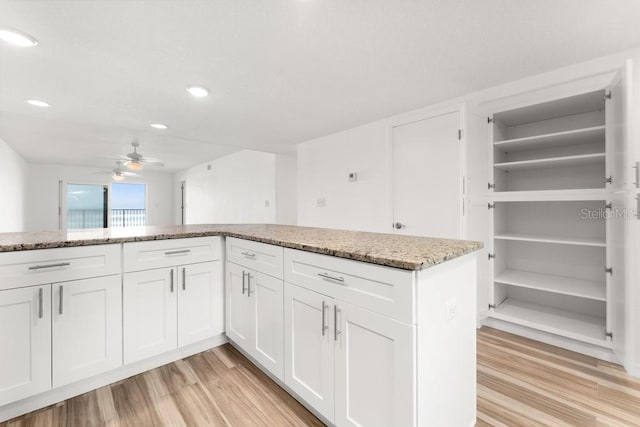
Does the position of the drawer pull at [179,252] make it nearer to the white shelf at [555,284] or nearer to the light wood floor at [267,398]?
the light wood floor at [267,398]

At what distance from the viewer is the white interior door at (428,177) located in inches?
106

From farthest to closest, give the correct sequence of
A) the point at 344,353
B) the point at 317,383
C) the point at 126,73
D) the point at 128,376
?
the point at 126,73 < the point at 128,376 < the point at 317,383 < the point at 344,353

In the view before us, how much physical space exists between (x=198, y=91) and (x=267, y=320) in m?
2.11

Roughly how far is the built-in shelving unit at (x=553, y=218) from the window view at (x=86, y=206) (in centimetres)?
1021

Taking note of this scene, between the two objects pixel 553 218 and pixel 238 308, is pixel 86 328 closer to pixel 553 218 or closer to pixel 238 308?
pixel 238 308

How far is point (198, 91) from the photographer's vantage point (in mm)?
2531

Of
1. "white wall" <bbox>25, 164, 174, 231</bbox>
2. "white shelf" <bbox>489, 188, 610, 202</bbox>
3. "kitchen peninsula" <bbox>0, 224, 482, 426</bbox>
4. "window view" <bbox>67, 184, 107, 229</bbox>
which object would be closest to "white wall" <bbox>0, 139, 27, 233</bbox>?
"white wall" <bbox>25, 164, 174, 231</bbox>

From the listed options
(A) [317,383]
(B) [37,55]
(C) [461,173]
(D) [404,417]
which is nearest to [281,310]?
(A) [317,383]

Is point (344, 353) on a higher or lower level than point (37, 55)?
lower

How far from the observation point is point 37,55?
75.2 inches

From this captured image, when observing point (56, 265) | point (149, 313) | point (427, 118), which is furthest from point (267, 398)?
point (427, 118)

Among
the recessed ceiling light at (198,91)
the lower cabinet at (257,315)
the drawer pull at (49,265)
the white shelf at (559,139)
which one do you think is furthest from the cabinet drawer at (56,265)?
the white shelf at (559,139)

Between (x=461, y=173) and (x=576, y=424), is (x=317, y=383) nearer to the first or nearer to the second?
(x=576, y=424)

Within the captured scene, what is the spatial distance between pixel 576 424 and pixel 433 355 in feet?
3.65
